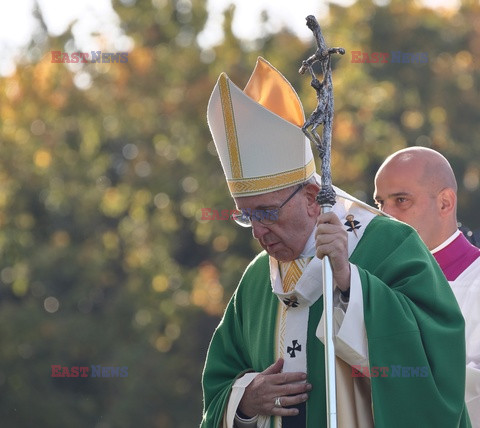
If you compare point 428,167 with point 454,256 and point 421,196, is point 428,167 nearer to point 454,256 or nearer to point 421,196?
point 421,196

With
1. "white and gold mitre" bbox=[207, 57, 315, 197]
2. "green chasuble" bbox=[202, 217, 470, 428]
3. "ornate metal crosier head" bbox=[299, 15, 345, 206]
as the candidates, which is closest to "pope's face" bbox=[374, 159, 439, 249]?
"white and gold mitre" bbox=[207, 57, 315, 197]

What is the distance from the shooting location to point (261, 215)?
5.52 metres

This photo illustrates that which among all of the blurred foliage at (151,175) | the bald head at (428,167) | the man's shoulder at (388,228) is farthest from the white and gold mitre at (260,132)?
the blurred foliage at (151,175)

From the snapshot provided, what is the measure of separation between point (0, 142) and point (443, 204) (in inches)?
572

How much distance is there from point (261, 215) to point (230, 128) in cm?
51

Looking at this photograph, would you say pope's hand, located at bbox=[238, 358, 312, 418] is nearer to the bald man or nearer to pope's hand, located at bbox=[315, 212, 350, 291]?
pope's hand, located at bbox=[315, 212, 350, 291]

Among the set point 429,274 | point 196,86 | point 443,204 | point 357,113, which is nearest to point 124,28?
point 196,86

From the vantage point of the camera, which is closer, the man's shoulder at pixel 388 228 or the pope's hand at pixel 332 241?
the pope's hand at pixel 332 241

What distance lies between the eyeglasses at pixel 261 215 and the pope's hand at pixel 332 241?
552 millimetres

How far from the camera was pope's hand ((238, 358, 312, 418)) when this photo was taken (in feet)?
17.6

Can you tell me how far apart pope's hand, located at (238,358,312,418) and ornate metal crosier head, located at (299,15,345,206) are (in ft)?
2.62

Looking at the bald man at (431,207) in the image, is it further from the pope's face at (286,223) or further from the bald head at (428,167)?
the pope's face at (286,223)

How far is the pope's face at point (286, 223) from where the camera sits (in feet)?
18.0

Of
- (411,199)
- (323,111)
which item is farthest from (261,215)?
(411,199)
